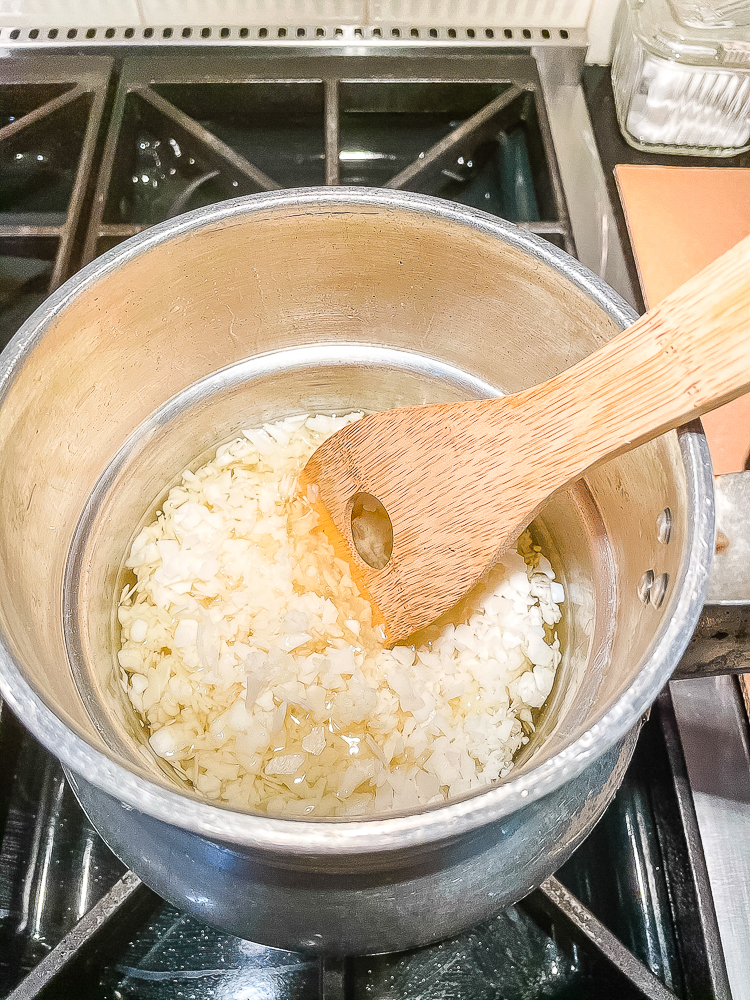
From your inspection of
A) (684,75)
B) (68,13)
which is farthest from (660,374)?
(68,13)

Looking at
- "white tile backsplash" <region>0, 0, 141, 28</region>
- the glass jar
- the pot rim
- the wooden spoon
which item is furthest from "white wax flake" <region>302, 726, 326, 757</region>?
"white tile backsplash" <region>0, 0, 141, 28</region>

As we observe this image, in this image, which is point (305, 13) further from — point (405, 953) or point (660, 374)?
point (405, 953)

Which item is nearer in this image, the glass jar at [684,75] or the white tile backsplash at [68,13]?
the glass jar at [684,75]

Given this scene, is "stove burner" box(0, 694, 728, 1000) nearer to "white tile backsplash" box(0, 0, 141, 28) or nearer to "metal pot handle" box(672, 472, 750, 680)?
"metal pot handle" box(672, 472, 750, 680)

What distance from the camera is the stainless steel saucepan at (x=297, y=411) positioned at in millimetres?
467

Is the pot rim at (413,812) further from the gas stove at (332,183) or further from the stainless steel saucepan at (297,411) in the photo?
the gas stove at (332,183)

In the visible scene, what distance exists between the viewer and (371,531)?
0.86 m

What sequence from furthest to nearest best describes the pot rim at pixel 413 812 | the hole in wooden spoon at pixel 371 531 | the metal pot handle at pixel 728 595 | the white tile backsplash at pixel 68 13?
the white tile backsplash at pixel 68 13, the hole in wooden spoon at pixel 371 531, the metal pot handle at pixel 728 595, the pot rim at pixel 413 812

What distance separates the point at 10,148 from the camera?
3.39 feet

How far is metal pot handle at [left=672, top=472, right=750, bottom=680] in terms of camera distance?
543 mm

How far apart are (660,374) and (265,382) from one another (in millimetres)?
534

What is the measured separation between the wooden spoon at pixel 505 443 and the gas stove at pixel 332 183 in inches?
7.8

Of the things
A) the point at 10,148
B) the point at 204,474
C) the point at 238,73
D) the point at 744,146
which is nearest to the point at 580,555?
the point at 204,474

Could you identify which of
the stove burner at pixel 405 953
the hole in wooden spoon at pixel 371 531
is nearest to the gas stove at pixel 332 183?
the stove burner at pixel 405 953
